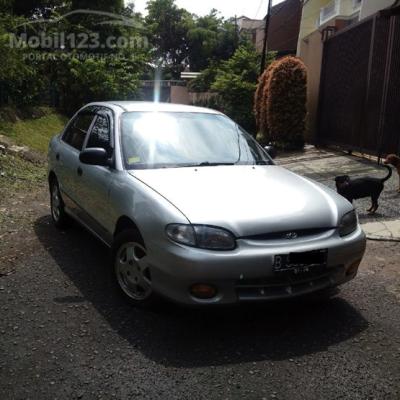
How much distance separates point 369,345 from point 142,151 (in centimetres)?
235

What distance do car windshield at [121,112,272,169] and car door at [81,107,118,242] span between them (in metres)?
0.20

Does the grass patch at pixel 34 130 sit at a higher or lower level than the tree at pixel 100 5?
lower

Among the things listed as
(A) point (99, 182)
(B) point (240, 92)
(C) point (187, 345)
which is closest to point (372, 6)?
(B) point (240, 92)

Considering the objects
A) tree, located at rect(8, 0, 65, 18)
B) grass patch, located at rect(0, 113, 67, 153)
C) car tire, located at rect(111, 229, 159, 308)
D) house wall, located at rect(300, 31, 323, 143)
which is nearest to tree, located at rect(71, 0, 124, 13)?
tree, located at rect(8, 0, 65, 18)

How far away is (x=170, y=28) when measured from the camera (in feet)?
180

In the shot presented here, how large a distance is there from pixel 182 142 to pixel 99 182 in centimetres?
83

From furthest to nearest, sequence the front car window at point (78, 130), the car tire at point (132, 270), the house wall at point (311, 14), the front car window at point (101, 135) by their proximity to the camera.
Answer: the house wall at point (311, 14) < the front car window at point (78, 130) < the front car window at point (101, 135) < the car tire at point (132, 270)

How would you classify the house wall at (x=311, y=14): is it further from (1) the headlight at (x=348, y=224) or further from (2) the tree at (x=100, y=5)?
(1) the headlight at (x=348, y=224)

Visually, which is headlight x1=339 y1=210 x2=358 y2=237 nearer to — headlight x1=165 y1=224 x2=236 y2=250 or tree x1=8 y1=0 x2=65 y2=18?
headlight x1=165 y1=224 x2=236 y2=250

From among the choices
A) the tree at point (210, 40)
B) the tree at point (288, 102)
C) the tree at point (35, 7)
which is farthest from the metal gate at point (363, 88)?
the tree at point (210, 40)

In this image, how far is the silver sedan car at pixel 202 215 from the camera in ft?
10.2

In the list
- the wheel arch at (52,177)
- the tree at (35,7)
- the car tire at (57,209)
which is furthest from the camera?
the tree at (35,7)

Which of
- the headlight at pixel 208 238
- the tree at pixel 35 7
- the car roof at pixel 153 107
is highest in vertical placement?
the tree at pixel 35 7

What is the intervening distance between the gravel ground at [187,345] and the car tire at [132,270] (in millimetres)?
119
